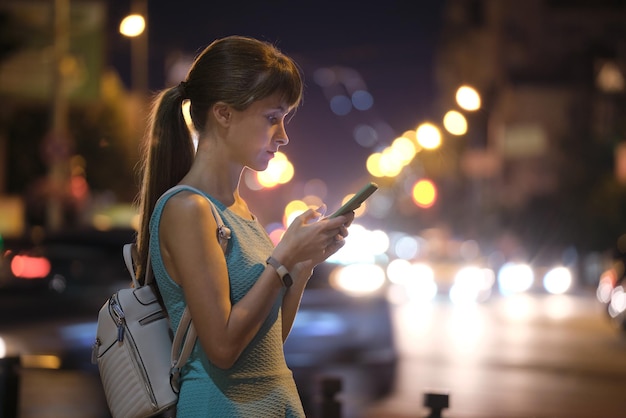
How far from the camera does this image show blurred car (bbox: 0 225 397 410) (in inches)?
395

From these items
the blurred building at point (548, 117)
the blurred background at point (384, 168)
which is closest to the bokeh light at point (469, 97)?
the blurred background at point (384, 168)

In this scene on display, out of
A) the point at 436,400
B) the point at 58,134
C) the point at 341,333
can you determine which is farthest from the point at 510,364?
the point at 58,134

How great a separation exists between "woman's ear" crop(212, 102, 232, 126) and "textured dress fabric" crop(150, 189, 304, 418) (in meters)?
0.20

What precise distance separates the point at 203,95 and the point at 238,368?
2.29 feet

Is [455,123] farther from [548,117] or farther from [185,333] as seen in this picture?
[548,117]

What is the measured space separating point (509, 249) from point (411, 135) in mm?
15444

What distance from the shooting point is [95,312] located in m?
10.1

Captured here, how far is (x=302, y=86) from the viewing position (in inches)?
125

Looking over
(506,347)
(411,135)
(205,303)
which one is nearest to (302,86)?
(205,303)

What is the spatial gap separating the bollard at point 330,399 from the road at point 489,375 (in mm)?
Result: 548

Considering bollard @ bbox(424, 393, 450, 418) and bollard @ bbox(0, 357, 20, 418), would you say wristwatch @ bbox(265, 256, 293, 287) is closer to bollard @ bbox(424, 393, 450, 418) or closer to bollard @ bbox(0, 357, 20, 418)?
bollard @ bbox(424, 393, 450, 418)

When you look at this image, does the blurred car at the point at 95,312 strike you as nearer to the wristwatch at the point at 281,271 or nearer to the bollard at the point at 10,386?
the bollard at the point at 10,386

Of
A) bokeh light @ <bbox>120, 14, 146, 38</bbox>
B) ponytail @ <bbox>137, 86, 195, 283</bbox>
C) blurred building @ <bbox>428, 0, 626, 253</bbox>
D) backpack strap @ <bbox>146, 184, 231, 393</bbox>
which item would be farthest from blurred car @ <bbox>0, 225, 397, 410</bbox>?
blurred building @ <bbox>428, 0, 626, 253</bbox>

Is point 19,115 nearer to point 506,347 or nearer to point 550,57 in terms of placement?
point 506,347
